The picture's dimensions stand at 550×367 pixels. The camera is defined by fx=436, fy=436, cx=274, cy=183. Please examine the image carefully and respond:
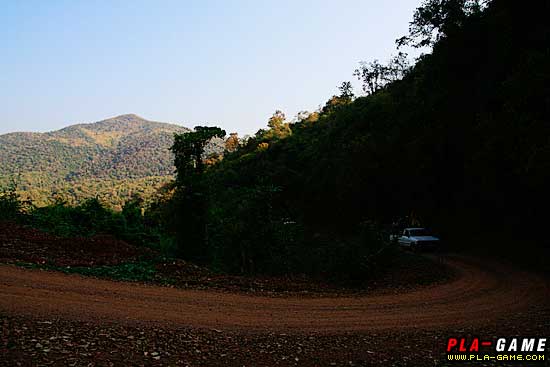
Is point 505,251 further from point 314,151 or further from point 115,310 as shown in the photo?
point 314,151

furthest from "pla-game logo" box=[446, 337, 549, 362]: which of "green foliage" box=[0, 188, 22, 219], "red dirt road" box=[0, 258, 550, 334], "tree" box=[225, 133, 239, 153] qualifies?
"tree" box=[225, 133, 239, 153]

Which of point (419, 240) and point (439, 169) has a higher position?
point (439, 169)

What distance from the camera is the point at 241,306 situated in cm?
1059

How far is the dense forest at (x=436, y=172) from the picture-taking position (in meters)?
16.5

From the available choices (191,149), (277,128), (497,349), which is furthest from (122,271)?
(277,128)

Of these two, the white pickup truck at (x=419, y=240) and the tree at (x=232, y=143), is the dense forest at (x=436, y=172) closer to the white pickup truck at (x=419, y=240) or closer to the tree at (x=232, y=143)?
the white pickup truck at (x=419, y=240)

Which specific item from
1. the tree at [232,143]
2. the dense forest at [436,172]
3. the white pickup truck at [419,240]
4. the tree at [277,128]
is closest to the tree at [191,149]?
the dense forest at [436,172]

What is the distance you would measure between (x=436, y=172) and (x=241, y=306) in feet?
73.2

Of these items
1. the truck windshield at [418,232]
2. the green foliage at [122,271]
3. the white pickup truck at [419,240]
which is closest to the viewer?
the green foliage at [122,271]

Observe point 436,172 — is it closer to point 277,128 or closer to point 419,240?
point 419,240

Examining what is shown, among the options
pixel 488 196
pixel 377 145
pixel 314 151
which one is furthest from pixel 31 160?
pixel 488 196

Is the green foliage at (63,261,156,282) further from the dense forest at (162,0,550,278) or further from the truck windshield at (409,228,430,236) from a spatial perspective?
the truck windshield at (409,228,430,236)

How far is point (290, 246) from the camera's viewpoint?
62.1ft

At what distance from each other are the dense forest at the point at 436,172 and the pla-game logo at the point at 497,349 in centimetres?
692
